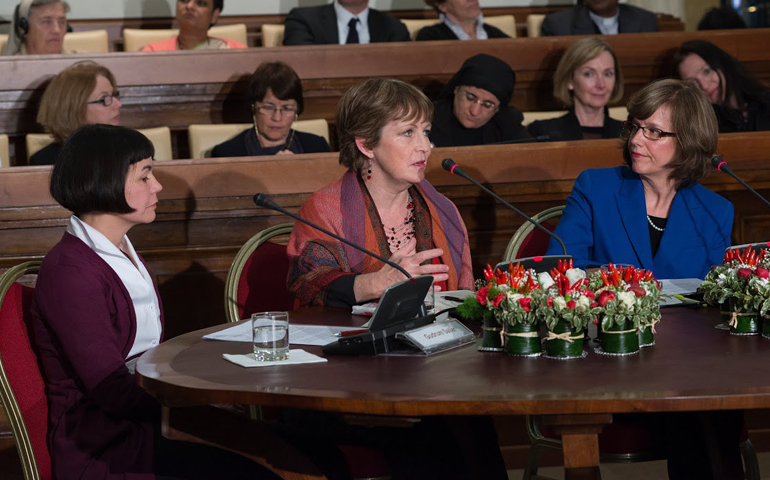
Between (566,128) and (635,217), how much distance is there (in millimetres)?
1580

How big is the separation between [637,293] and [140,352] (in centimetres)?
100

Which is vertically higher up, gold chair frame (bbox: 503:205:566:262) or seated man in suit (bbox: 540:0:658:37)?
seated man in suit (bbox: 540:0:658:37)

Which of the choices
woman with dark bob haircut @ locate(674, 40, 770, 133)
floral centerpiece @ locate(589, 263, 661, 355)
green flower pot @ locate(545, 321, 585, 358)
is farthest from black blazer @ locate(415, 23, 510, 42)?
green flower pot @ locate(545, 321, 585, 358)

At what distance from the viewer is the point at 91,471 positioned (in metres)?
1.76

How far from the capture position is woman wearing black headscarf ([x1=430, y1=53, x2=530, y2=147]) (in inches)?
153

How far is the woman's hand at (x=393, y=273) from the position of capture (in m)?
2.06

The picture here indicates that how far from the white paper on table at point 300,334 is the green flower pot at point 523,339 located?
34 centimetres

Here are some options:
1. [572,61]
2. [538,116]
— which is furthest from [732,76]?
[538,116]

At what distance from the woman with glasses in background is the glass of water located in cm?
224

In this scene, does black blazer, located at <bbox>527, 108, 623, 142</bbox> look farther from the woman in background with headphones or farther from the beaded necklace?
the woman in background with headphones

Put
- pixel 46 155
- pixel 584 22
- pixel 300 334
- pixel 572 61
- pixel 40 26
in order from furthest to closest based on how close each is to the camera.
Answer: pixel 584 22, pixel 40 26, pixel 572 61, pixel 46 155, pixel 300 334

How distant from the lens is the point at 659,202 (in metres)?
2.55

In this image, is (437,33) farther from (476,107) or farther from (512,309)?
(512,309)

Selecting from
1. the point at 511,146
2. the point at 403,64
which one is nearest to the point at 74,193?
the point at 511,146
